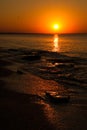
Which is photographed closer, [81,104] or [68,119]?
[68,119]

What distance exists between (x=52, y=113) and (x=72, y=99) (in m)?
2.53

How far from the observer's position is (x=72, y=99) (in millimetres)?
12664

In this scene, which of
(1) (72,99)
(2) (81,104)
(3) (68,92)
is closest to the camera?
(2) (81,104)

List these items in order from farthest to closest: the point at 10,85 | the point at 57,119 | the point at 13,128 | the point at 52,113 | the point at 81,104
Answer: the point at 10,85 → the point at 81,104 → the point at 52,113 → the point at 57,119 → the point at 13,128

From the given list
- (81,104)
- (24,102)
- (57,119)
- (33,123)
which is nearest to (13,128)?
(33,123)

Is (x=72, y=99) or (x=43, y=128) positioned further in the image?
(x=72, y=99)

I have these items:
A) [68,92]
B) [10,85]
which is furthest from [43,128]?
[10,85]

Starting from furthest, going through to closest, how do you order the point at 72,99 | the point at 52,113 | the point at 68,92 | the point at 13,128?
the point at 68,92, the point at 72,99, the point at 52,113, the point at 13,128

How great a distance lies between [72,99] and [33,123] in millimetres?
3926

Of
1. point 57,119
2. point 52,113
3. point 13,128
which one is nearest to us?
point 13,128

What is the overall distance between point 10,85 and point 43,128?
6928mm

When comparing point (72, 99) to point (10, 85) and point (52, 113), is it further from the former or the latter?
point (10, 85)

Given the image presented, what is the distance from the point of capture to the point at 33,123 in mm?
9227

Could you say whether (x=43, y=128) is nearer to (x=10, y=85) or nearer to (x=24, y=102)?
(x=24, y=102)
